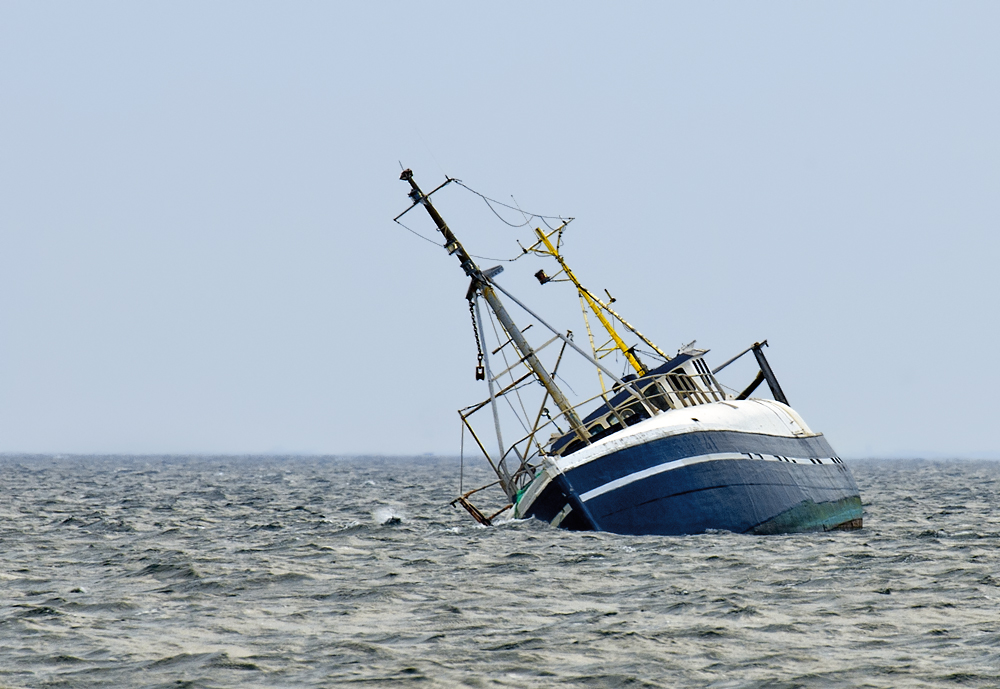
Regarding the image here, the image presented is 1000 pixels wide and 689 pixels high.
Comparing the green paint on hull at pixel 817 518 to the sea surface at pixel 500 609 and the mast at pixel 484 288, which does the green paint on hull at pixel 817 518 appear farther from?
the mast at pixel 484 288

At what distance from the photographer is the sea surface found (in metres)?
11.4

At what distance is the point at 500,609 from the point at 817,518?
14.0 metres

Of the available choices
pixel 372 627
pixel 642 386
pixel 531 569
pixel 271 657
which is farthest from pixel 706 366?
pixel 271 657

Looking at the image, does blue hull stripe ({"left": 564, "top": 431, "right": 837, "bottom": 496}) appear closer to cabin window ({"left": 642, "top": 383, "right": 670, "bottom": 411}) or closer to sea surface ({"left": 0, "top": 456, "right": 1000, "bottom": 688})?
sea surface ({"left": 0, "top": 456, "right": 1000, "bottom": 688})

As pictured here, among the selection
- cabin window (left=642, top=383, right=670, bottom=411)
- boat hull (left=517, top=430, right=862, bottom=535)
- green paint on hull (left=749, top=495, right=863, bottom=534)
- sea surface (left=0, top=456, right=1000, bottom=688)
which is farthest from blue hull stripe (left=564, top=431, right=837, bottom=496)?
cabin window (left=642, top=383, right=670, bottom=411)

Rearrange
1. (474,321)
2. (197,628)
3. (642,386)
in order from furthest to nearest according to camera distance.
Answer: (642,386)
(474,321)
(197,628)

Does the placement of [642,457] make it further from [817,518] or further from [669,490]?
[817,518]

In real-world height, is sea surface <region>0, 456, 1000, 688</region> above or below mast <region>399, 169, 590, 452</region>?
below

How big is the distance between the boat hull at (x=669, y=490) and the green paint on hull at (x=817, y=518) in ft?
0.22

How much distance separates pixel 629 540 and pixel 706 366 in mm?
9547

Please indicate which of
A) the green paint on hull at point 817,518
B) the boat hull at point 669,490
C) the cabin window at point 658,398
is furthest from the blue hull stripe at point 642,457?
the cabin window at point 658,398

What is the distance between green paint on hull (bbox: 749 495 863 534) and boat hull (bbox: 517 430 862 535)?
7cm

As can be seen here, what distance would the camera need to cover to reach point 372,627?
45.5 ft

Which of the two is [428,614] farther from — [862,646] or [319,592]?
[862,646]
